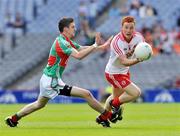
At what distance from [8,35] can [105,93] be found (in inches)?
318

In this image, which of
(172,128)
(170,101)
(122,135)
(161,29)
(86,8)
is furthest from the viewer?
(86,8)

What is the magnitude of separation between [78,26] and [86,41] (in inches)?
79.3

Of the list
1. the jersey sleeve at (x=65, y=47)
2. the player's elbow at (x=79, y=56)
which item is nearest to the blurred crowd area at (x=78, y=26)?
the jersey sleeve at (x=65, y=47)

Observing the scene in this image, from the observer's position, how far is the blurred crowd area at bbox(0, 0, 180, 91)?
3509 cm

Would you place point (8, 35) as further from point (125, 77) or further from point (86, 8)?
point (125, 77)

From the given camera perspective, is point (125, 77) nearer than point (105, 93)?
Yes

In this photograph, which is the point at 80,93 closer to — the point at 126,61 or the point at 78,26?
the point at 126,61

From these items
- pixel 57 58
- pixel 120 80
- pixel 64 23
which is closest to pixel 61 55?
pixel 57 58

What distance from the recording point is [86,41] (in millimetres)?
36312

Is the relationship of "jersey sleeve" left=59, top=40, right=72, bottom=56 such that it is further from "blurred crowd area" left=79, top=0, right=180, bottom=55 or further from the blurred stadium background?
"blurred crowd area" left=79, top=0, right=180, bottom=55

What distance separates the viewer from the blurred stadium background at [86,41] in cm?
3400

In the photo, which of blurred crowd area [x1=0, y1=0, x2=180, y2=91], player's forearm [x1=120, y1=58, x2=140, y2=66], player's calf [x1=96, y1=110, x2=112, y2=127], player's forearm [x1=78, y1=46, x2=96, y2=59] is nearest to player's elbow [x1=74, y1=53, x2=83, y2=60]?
player's forearm [x1=78, y1=46, x2=96, y2=59]

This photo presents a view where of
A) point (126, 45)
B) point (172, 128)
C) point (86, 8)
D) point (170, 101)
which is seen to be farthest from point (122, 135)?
point (86, 8)

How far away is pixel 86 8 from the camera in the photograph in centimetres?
3875
